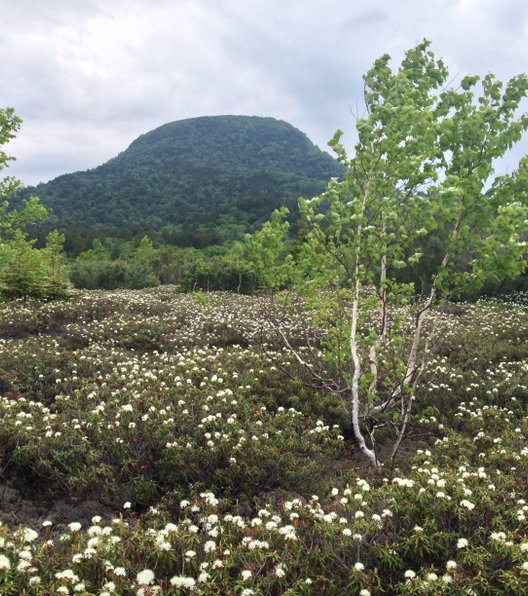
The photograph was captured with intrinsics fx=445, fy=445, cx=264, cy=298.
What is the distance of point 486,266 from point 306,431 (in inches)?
158

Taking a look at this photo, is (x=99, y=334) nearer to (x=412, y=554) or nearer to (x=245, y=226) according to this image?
(x=412, y=554)

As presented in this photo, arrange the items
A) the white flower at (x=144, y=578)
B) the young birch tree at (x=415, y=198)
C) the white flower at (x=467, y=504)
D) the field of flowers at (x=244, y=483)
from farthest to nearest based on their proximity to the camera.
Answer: the young birch tree at (x=415, y=198), the white flower at (x=467, y=504), the field of flowers at (x=244, y=483), the white flower at (x=144, y=578)

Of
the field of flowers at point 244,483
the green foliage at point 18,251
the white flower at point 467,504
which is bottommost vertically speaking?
the field of flowers at point 244,483

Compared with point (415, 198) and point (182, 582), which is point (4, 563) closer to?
point (182, 582)

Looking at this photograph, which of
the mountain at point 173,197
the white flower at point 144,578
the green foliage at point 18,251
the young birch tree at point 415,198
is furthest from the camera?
the mountain at point 173,197

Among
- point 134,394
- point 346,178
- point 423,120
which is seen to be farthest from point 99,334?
point 423,120

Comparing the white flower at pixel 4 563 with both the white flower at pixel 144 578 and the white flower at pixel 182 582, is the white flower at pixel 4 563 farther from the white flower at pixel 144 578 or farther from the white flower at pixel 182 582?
the white flower at pixel 182 582

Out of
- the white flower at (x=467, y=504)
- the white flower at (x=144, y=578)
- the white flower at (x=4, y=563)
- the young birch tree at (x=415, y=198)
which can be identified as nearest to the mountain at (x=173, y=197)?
the young birch tree at (x=415, y=198)

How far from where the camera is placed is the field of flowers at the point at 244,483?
12.8 feet

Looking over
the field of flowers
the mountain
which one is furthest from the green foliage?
the mountain

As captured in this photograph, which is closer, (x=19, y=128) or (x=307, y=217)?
(x=307, y=217)

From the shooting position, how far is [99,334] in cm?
1588

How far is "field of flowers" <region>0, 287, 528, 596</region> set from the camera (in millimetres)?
3895

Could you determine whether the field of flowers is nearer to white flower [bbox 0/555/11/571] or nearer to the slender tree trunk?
white flower [bbox 0/555/11/571]
